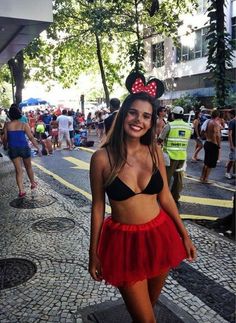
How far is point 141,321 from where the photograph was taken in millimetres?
2305

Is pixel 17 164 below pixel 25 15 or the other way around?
below

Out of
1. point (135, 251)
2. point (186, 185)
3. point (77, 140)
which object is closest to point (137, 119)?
point (135, 251)

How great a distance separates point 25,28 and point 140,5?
1614 cm

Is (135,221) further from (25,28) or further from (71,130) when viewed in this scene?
(71,130)

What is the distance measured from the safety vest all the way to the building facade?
2148 cm

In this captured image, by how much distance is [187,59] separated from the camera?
3225cm

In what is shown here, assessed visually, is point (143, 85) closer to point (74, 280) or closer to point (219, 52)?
point (74, 280)

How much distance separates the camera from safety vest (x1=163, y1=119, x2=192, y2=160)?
6.47 metres

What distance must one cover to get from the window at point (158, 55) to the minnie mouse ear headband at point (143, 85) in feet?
114

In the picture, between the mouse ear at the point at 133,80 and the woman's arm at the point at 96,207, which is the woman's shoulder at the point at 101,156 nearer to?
the woman's arm at the point at 96,207

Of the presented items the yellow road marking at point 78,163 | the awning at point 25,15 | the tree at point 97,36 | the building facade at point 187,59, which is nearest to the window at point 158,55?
the building facade at point 187,59

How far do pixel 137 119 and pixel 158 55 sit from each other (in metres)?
36.1

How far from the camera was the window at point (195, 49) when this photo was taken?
30.0 meters

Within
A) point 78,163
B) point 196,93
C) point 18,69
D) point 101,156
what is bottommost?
point 78,163
